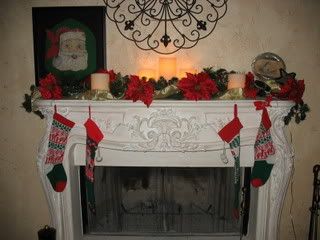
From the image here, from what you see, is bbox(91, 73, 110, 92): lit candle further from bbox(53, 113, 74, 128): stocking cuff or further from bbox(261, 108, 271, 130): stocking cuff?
bbox(261, 108, 271, 130): stocking cuff

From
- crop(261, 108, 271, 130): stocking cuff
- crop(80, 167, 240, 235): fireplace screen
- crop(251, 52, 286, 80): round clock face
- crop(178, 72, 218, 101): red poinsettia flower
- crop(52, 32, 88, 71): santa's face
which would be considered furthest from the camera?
crop(80, 167, 240, 235): fireplace screen

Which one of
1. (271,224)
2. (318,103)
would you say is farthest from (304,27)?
(271,224)

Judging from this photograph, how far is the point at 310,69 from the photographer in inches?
79.9

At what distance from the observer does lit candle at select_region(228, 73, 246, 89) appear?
67.8 inches

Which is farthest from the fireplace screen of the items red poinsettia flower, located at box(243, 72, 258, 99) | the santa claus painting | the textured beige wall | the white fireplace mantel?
the santa claus painting

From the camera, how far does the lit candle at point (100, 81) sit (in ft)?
5.75

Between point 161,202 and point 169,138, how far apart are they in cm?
79

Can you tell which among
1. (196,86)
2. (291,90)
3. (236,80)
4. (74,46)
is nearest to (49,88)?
(74,46)

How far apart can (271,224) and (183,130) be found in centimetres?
105

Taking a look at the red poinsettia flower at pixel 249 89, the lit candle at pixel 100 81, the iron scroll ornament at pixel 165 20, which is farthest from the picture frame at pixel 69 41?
the red poinsettia flower at pixel 249 89

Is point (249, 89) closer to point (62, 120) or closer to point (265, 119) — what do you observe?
point (265, 119)

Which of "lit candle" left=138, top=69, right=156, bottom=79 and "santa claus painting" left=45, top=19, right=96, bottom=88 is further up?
"santa claus painting" left=45, top=19, right=96, bottom=88

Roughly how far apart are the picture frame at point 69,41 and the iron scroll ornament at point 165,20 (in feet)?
0.52

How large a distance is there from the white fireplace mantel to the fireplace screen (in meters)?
0.29
